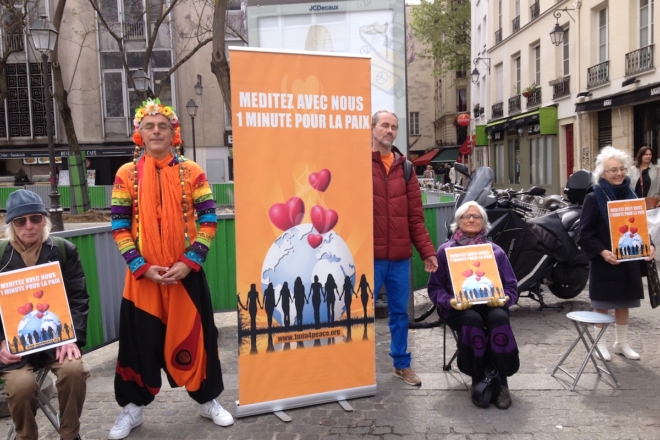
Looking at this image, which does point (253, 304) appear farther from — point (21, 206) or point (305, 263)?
point (21, 206)

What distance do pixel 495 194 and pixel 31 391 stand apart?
195 inches

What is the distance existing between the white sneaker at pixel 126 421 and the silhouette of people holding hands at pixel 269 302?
101 centimetres

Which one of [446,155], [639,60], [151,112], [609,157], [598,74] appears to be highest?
[598,74]

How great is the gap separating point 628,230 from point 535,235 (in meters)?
1.65

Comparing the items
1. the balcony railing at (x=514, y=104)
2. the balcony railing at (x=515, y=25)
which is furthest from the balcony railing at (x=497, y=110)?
the balcony railing at (x=515, y=25)

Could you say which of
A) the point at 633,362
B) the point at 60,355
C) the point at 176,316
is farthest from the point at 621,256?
the point at 60,355

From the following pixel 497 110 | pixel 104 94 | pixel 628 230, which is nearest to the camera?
pixel 628 230

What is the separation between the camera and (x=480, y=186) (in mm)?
5988

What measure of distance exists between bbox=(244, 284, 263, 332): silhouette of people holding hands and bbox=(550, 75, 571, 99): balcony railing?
20.5m

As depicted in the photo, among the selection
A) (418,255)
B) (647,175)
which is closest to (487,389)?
(418,255)

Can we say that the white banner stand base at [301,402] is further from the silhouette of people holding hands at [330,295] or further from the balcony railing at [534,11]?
the balcony railing at [534,11]

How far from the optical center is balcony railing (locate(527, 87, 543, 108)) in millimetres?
24484

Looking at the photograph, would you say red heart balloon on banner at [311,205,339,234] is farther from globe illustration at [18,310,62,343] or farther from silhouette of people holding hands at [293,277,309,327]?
globe illustration at [18,310,62,343]

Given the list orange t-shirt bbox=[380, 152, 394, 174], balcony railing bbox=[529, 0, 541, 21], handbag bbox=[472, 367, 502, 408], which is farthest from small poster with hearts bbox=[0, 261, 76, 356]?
balcony railing bbox=[529, 0, 541, 21]
